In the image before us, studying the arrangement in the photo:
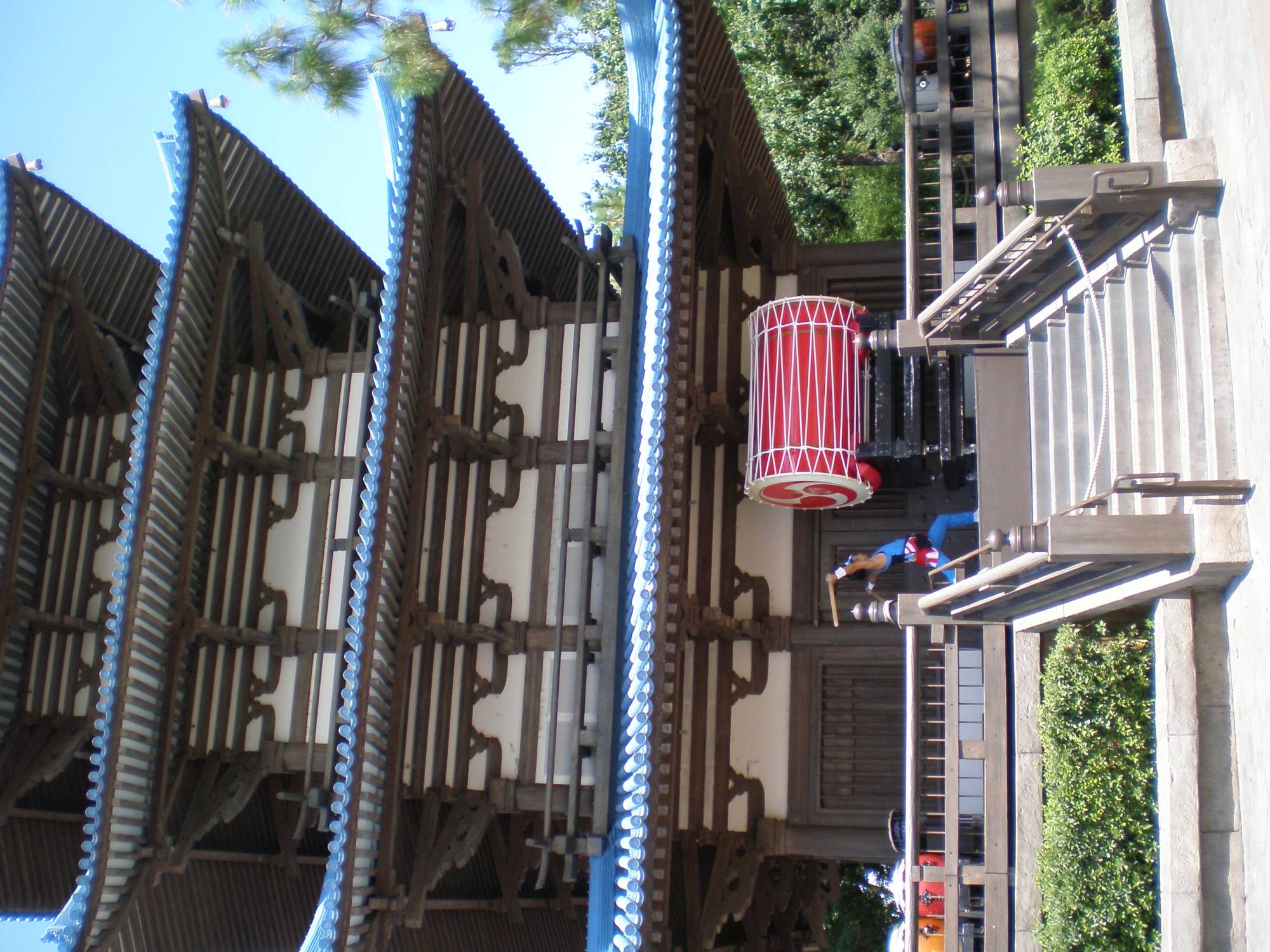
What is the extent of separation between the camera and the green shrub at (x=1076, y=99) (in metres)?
8.52

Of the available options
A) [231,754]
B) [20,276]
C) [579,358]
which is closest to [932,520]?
[579,358]

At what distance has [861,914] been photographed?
15133 millimetres

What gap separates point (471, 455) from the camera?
33.0 feet

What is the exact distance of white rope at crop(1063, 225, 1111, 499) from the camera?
6.32m

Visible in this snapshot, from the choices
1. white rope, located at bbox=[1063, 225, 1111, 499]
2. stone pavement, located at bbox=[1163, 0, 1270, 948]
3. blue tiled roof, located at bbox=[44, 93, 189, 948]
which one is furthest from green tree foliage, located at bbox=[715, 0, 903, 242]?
stone pavement, located at bbox=[1163, 0, 1270, 948]

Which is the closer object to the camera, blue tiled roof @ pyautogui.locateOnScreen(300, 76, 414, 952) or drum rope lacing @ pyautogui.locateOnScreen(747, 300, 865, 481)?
blue tiled roof @ pyautogui.locateOnScreen(300, 76, 414, 952)

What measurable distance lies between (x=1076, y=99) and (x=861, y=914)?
11.1 m

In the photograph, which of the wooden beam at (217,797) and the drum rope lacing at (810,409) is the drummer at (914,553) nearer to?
the drum rope lacing at (810,409)

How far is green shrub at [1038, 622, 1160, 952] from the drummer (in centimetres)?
230

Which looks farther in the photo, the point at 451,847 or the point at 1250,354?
the point at 451,847

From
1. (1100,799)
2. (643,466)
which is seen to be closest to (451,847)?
(643,466)

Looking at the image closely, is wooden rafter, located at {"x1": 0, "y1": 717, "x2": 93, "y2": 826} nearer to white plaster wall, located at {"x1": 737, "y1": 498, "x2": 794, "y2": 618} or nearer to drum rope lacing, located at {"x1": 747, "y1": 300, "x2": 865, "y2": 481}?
white plaster wall, located at {"x1": 737, "y1": 498, "x2": 794, "y2": 618}

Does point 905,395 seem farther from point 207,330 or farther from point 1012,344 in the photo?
point 207,330

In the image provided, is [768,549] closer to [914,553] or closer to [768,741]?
[914,553]
